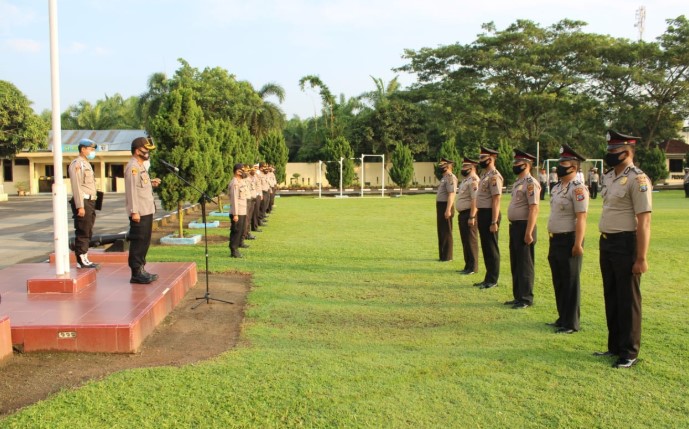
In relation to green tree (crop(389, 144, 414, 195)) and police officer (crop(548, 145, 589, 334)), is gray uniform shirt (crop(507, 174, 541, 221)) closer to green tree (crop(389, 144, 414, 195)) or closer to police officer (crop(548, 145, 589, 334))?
police officer (crop(548, 145, 589, 334))

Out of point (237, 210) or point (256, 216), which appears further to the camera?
point (256, 216)

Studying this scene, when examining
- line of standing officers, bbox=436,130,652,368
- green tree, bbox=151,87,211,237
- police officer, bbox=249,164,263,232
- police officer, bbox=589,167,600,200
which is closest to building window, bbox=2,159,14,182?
police officer, bbox=249,164,263,232

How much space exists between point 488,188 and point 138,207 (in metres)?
4.28

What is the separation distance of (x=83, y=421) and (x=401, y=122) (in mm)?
37445

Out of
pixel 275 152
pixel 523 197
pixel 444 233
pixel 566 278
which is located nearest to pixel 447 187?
pixel 444 233

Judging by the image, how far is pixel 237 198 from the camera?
10.4 metres

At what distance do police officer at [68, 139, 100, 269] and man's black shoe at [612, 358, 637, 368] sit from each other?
19.1ft

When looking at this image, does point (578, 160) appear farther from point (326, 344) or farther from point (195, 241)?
point (195, 241)

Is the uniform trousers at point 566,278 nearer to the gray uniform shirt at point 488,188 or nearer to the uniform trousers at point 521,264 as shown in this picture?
the uniform trousers at point 521,264

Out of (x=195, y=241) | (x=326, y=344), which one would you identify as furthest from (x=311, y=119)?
(x=326, y=344)

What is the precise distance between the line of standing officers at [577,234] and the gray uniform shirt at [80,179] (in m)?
4.95

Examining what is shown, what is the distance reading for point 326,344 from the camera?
4.88m

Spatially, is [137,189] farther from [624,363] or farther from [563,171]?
[624,363]

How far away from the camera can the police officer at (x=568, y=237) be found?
523cm
